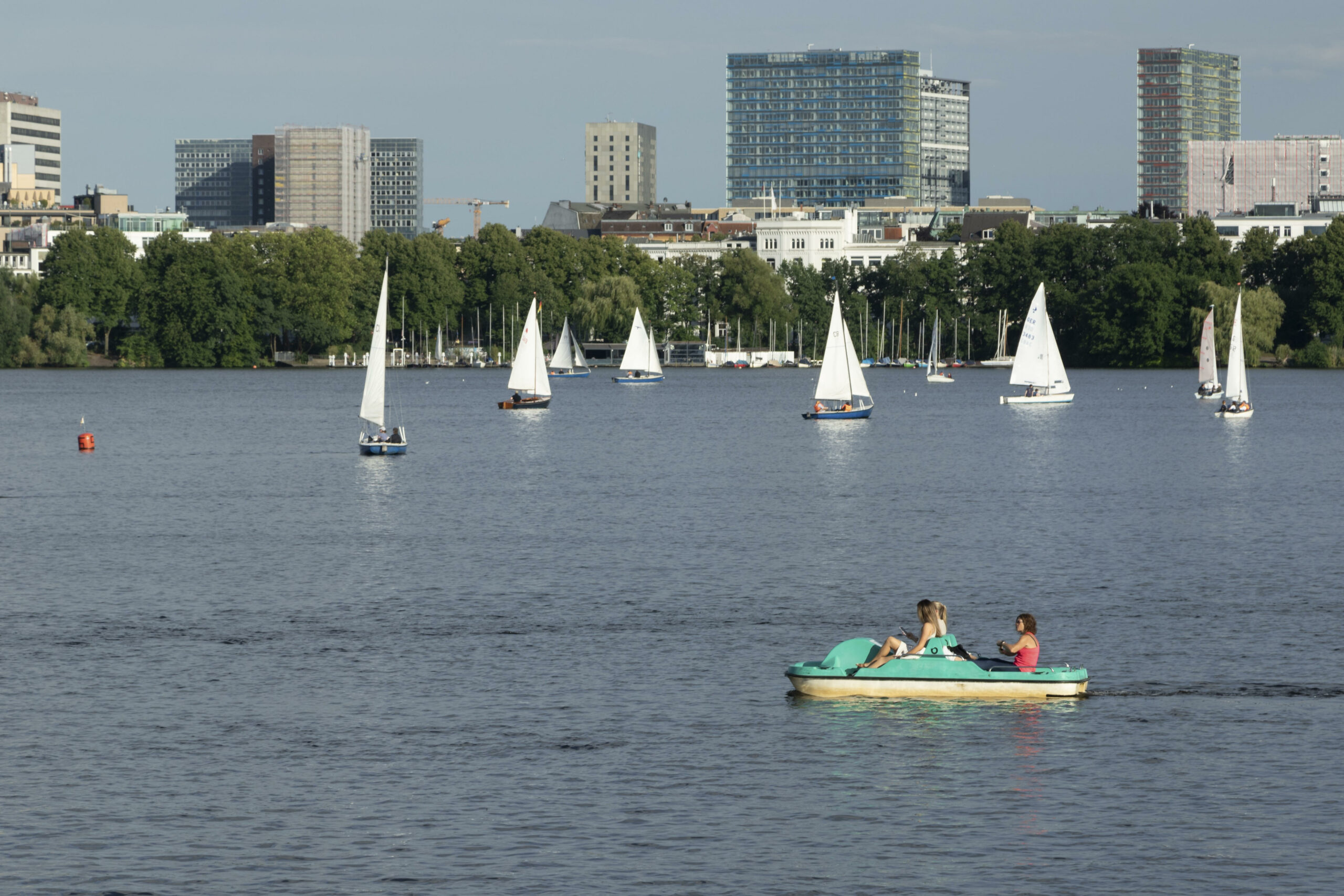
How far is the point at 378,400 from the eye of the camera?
85.0m

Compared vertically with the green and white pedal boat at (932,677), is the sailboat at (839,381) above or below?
above

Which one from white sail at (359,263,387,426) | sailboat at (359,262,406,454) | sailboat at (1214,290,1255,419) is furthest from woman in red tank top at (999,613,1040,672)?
sailboat at (1214,290,1255,419)

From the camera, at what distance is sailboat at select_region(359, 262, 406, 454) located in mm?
80500

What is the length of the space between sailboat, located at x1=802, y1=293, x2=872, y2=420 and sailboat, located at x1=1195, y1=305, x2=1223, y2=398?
36743 mm

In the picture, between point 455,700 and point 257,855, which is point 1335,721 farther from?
point 257,855

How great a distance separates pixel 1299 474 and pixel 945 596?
1629 inches

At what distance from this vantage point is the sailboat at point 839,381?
11006 cm

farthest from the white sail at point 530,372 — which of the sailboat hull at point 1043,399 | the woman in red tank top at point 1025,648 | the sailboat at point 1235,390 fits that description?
the woman in red tank top at point 1025,648

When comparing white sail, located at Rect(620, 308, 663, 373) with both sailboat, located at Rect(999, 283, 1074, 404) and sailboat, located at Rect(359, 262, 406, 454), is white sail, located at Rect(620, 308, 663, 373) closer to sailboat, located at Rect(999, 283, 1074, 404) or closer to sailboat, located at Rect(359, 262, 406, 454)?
sailboat, located at Rect(999, 283, 1074, 404)

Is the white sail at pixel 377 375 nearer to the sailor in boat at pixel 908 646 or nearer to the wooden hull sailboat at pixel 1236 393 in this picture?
the sailor in boat at pixel 908 646

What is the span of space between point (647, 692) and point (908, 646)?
4.49 metres

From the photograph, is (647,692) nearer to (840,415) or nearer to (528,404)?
(840,415)

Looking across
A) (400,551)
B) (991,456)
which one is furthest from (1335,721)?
(991,456)

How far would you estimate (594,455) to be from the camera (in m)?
91.4
